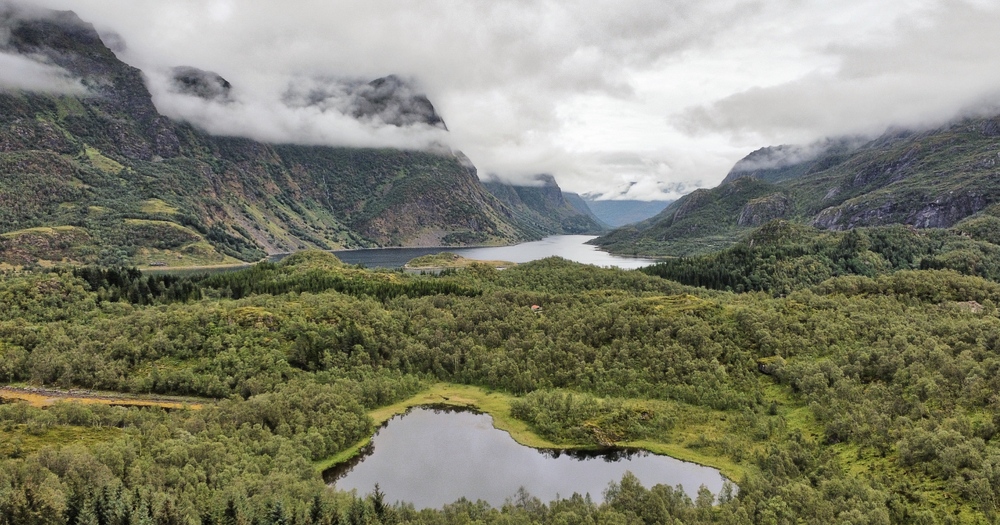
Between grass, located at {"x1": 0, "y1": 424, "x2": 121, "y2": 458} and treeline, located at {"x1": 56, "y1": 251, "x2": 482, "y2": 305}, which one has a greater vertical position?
treeline, located at {"x1": 56, "y1": 251, "x2": 482, "y2": 305}

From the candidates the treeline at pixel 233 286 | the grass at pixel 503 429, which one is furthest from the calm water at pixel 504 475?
the treeline at pixel 233 286

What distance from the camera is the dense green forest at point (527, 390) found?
59.7 metres

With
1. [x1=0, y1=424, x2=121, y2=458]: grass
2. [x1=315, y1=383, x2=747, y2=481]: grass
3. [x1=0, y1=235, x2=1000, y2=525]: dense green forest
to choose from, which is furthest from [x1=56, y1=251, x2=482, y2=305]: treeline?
[x1=0, y1=424, x2=121, y2=458]: grass

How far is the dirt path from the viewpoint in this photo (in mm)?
99938

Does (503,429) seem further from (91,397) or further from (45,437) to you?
(91,397)

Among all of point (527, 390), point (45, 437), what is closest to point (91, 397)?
point (45, 437)

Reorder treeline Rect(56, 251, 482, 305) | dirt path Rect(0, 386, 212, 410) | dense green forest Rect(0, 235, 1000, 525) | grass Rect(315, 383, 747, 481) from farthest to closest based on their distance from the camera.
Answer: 1. treeline Rect(56, 251, 482, 305)
2. dirt path Rect(0, 386, 212, 410)
3. grass Rect(315, 383, 747, 481)
4. dense green forest Rect(0, 235, 1000, 525)

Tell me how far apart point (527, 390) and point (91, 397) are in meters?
85.9

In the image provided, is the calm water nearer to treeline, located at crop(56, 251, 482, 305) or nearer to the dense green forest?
the dense green forest

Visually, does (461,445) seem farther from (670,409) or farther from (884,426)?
(884,426)

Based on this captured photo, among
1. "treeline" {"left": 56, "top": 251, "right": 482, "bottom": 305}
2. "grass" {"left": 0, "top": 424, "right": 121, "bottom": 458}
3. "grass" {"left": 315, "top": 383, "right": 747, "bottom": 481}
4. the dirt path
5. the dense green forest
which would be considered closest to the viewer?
the dense green forest

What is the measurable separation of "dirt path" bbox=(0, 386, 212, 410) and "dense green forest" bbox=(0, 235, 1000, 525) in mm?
2530

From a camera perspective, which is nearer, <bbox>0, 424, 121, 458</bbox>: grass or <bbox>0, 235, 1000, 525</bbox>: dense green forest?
<bbox>0, 235, 1000, 525</bbox>: dense green forest

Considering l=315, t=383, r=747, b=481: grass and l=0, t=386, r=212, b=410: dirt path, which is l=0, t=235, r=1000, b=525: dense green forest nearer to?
l=315, t=383, r=747, b=481: grass
